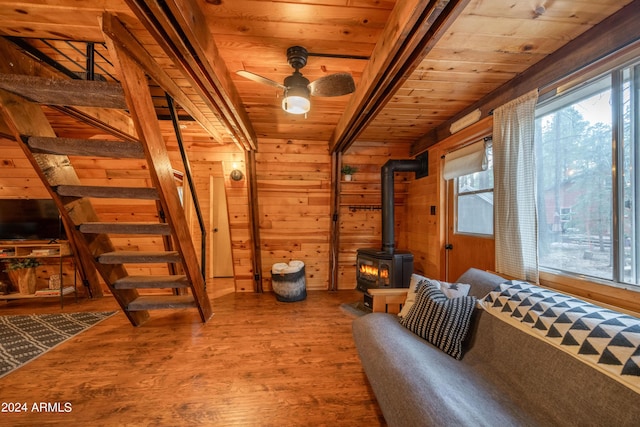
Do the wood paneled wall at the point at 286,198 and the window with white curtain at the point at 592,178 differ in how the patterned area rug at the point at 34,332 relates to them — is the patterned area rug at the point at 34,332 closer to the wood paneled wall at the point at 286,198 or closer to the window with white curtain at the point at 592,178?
the wood paneled wall at the point at 286,198

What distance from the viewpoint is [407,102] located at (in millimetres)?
2320

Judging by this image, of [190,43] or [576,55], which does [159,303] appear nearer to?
[190,43]

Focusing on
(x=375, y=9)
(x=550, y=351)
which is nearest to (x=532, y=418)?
(x=550, y=351)

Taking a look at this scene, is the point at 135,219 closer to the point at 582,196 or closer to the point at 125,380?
the point at 125,380

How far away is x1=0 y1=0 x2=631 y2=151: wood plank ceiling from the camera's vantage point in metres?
1.21

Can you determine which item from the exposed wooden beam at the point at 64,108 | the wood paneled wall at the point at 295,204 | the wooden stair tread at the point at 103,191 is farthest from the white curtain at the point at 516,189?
the exposed wooden beam at the point at 64,108

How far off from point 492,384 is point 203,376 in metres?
1.95

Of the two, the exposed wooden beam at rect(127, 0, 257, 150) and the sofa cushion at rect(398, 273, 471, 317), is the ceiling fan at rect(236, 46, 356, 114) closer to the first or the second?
the exposed wooden beam at rect(127, 0, 257, 150)

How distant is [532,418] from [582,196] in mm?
1414

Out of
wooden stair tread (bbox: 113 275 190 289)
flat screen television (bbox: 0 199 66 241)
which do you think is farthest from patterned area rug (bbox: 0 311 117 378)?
flat screen television (bbox: 0 199 66 241)

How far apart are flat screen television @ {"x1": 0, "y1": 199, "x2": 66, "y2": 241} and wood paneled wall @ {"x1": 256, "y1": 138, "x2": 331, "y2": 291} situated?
2.83m

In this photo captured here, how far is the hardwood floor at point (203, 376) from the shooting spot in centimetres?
148

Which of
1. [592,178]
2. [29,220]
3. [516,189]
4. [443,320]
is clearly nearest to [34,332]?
[29,220]

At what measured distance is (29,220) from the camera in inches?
126
